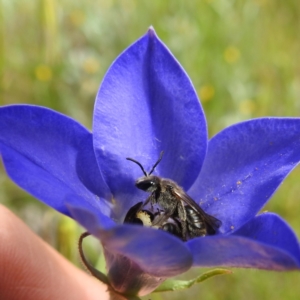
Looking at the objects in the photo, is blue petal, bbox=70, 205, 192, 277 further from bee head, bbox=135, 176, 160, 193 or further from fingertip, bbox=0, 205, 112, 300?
fingertip, bbox=0, 205, 112, 300

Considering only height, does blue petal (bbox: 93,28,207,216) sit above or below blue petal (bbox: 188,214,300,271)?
above

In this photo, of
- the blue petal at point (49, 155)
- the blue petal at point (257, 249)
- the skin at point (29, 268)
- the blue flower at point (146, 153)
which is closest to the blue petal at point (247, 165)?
the blue flower at point (146, 153)

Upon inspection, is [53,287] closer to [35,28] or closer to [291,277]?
[291,277]

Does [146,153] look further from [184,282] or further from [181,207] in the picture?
[184,282]

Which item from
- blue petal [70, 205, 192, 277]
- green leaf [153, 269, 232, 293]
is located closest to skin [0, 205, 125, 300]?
green leaf [153, 269, 232, 293]

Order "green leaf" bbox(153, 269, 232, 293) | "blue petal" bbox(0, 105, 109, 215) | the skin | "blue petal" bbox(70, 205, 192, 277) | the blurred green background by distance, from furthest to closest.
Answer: the blurred green background
the skin
"green leaf" bbox(153, 269, 232, 293)
"blue petal" bbox(0, 105, 109, 215)
"blue petal" bbox(70, 205, 192, 277)

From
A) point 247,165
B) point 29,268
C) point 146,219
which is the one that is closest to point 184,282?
point 146,219
